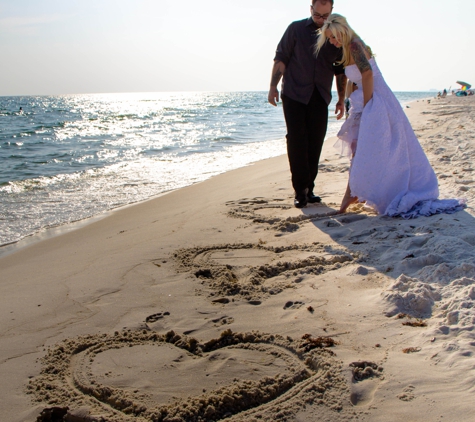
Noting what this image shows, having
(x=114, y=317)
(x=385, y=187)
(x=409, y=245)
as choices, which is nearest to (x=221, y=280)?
(x=114, y=317)

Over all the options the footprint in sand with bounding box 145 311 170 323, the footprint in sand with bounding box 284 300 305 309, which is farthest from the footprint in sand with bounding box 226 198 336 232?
the footprint in sand with bounding box 145 311 170 323

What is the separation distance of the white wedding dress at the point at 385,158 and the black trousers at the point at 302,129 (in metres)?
0.59

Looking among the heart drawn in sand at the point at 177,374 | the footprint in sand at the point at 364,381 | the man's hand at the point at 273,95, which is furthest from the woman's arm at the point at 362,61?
the footprint in sand at the point at 364,381

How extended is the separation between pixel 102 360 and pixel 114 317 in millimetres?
408

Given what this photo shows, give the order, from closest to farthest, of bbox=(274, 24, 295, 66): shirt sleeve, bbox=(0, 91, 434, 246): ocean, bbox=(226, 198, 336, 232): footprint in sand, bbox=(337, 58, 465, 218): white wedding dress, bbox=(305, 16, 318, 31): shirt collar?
bbox=(337, 58, 465, 218): white wedding dress, bbox=(226, 198, 336, 232): footprint in sand, bbox=(305, 16, 318, 31): shirt collar, bbox=(274, 24, 295, 66): shirt sleeve, bbox=(0, 91, 434, 246): ocean

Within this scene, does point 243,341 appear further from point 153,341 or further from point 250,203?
point 250,203

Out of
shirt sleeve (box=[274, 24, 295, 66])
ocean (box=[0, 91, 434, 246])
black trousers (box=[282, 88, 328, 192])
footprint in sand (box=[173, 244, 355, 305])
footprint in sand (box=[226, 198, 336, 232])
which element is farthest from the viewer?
ocean (box=[0, 91, 434, 246])

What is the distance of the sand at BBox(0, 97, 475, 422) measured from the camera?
168 cm

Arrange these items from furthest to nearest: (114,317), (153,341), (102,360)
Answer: (114,317)
(153,341)
(102,360)

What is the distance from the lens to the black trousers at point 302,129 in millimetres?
4445

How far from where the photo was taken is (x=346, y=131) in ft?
13.6

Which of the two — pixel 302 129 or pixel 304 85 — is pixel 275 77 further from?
pixel 302 129

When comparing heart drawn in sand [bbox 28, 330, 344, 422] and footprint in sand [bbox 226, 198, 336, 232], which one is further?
footprint in sand [bbox 226, 198, 336, 232]

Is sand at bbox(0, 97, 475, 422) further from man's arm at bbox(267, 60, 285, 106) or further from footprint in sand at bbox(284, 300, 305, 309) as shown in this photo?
man's arm at bbox(267, 60, 285, 106)
